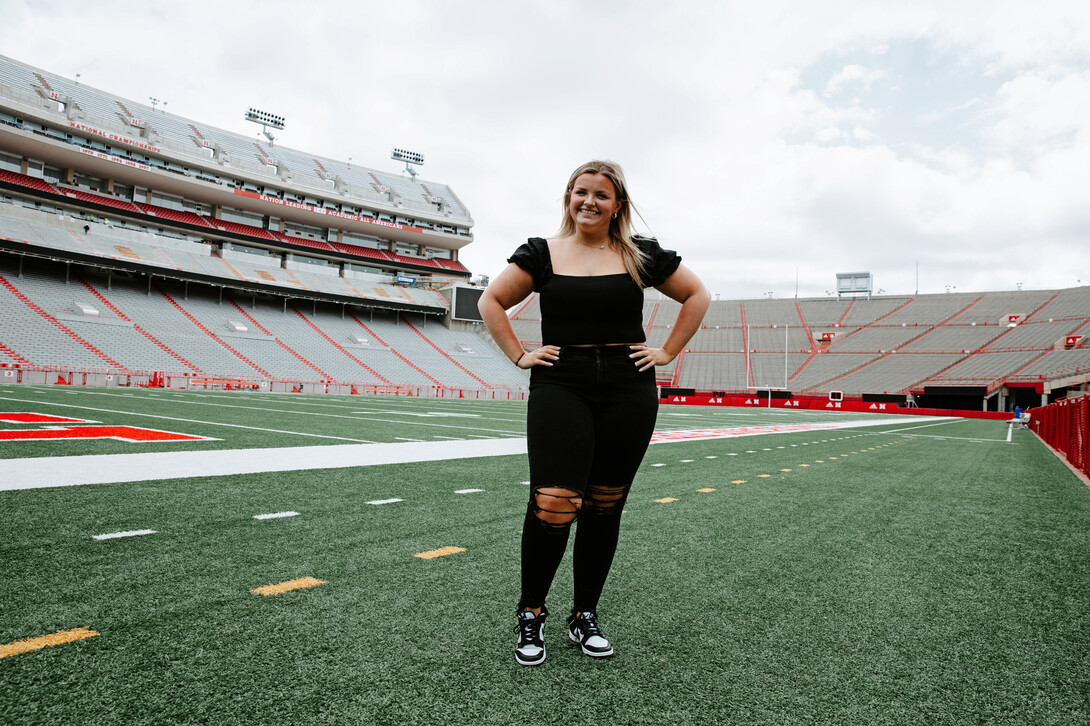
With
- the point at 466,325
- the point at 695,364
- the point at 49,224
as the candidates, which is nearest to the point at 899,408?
the point at 695,364

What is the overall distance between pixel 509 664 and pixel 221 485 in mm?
3559

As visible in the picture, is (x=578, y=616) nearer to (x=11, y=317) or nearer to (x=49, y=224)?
(x=11, y=317)

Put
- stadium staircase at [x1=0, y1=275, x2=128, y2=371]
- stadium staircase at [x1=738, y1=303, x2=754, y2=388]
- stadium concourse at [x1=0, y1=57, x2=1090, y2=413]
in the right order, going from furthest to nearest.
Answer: stadium staircase at [x1=738, y1=303, x2=754, y2=388] → stadium concourse at [x1=0, y1=57, x2=1090, y2=413] → stadium staircase at [x1=0, y1=275, x2=128, y2=371]

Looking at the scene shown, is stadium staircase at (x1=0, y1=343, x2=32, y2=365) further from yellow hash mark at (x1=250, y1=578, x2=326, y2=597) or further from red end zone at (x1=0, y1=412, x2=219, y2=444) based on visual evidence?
yellow hash mark at (x1=250, y1=578, x2=326, y2=597)

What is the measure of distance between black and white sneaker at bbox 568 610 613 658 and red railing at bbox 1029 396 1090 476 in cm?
781

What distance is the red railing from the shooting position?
7.79m

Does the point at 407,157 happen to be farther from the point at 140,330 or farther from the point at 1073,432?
the point at 1073,432

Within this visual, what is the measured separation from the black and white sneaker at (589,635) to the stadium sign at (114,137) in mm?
44511

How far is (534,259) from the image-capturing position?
2229mm

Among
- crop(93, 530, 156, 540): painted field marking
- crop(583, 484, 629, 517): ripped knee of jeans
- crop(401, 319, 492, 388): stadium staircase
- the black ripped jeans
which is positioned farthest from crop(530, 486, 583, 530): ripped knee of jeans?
crop(401, 319, 492, 388): stadium staircase

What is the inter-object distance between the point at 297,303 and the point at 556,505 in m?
43.4

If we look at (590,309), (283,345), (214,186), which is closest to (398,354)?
(283,345)

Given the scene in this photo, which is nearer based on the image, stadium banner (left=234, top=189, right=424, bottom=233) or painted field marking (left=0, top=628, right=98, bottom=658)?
painted field marking (left=0, top=628, right=98, bottom=658)

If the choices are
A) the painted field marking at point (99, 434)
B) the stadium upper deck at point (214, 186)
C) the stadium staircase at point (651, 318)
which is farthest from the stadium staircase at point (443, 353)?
the painted field marking at point (99, 434)
